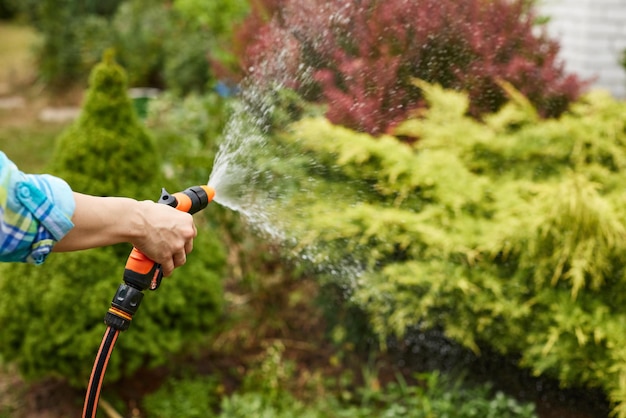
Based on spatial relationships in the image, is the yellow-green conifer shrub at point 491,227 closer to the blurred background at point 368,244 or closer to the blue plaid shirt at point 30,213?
the blurred background at point 368,244

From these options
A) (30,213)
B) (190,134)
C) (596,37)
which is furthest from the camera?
(596,37)

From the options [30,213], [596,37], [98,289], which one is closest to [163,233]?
[30,213]

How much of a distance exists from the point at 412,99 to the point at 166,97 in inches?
134

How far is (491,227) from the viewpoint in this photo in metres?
2.92

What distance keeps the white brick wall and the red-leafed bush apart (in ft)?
8.92

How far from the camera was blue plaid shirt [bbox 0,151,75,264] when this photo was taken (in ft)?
4.35

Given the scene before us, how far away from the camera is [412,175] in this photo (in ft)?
10.2

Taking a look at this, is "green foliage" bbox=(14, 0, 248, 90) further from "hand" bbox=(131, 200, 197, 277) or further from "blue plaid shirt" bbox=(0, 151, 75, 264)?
"blue plaid shirt" bbox=(0, 151, 75, 264)

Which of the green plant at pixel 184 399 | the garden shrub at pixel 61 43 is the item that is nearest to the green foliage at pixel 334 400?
the green plant at pixel 184 399

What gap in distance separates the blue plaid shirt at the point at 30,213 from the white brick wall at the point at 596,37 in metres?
5.50

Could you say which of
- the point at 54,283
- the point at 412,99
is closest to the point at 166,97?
the point at 412,99

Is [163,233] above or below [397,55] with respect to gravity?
below

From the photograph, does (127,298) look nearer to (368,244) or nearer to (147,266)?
(147,266)

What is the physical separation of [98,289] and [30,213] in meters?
1.59
